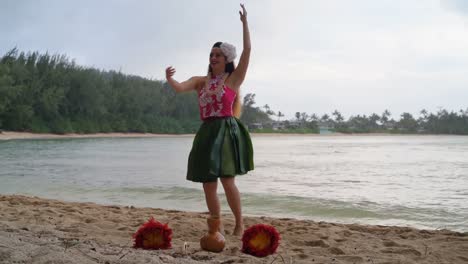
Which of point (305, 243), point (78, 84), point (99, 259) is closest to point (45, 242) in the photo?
point (99, 259)

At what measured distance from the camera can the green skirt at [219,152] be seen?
3453mm

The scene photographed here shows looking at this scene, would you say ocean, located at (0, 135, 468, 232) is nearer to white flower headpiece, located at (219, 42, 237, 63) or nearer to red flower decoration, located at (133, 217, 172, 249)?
white flower headpiece, located at (219, 42, 237, 63)

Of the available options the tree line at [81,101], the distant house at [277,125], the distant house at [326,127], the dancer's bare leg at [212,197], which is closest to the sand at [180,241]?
the dancer's bare leg at [212,197]

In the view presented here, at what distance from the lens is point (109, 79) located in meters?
63.5

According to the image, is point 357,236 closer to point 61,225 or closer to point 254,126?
point 61,225

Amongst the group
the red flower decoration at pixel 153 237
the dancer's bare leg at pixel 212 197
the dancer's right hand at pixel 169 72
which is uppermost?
the dancer's right hand at pixel 169 72

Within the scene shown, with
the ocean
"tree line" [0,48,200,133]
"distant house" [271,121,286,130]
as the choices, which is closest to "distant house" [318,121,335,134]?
"distant house" [271,121,286,130]

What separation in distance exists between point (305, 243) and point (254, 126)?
3304 inches

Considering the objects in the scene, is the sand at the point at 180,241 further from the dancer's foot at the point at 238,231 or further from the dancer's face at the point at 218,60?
the dancer's face at the point at 218,60

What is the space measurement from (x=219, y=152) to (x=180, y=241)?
0.81 meters

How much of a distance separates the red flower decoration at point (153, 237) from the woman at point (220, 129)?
47 centimetres

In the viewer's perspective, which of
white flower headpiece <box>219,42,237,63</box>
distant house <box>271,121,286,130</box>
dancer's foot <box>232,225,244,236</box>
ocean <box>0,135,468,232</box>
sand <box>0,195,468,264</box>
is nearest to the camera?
sand <box>0,195,468,264</box>

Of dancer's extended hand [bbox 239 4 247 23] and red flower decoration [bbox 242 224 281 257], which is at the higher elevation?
dancer's extended hand [bbox 239 4 247 23]

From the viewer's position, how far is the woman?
11.4 ft
